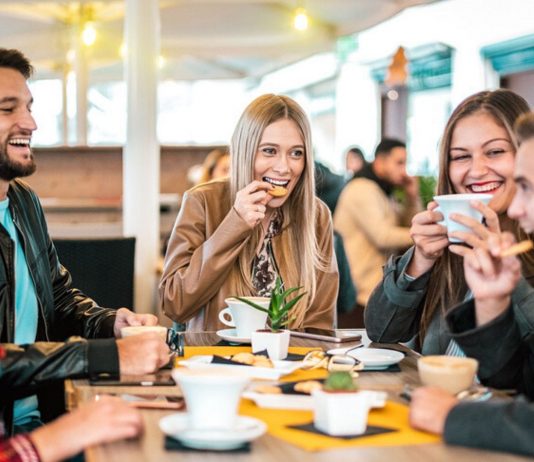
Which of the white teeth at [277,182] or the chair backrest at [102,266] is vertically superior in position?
the white teeth at [277,182]

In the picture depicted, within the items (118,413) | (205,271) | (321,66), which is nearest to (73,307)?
(205,271)

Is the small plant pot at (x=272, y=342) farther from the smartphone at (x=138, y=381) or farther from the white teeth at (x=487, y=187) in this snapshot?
the white teeth at (x=487, y=187)

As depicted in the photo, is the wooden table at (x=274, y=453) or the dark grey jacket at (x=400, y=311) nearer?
the wooden table at (x=274, y=453)

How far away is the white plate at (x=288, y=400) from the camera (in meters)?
1.86

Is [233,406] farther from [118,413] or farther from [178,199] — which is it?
→ [178,199]

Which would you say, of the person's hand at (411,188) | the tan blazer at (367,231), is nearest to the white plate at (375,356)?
the tan blazer at (367,231)

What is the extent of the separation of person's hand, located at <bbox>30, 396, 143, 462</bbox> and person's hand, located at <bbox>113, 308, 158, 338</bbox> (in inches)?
37.0

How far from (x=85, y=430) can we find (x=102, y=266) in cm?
307

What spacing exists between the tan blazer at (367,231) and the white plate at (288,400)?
4.52 meters

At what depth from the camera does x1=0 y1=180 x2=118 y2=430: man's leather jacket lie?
2125mm

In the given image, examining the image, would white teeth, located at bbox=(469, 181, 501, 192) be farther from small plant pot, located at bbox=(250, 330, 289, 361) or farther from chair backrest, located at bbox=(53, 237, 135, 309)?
chair backrest, located at bbox=(53, 237, 135, 309)

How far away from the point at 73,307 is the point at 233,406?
1.45m

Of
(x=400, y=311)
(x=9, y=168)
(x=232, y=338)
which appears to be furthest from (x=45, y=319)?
(x=400, y=311)

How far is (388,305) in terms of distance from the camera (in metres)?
2.71
